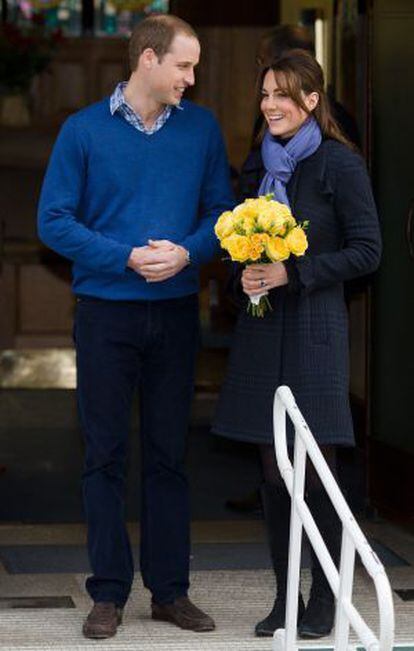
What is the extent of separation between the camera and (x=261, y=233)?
4.41 metres

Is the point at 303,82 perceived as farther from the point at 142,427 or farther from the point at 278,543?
the point at 278,543

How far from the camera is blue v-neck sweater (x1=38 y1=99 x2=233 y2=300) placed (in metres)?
4.69

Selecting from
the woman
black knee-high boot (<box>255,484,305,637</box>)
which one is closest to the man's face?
the woman

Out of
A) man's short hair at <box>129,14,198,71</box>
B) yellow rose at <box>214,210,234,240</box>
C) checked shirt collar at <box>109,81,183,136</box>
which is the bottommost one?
yellow rose at <box>214,210,234,240</box>

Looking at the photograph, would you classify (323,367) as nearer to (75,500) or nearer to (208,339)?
(75,500)

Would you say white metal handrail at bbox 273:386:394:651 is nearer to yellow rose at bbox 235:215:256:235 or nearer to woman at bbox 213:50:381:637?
woman at bbox 213:50:381:637

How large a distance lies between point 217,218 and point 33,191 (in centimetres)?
856

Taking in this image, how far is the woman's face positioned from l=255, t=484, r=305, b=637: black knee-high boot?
1.01 meters

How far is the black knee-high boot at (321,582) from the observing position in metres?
4.75

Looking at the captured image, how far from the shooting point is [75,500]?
23.4 ft

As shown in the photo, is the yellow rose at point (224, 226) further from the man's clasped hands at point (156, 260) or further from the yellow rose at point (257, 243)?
the man's clasped hands at point (156, 260)

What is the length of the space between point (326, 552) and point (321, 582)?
0.85 m

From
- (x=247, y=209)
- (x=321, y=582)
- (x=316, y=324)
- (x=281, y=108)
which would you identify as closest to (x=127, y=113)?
(x=281, y=108)

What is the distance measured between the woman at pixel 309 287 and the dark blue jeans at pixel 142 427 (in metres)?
0.18
